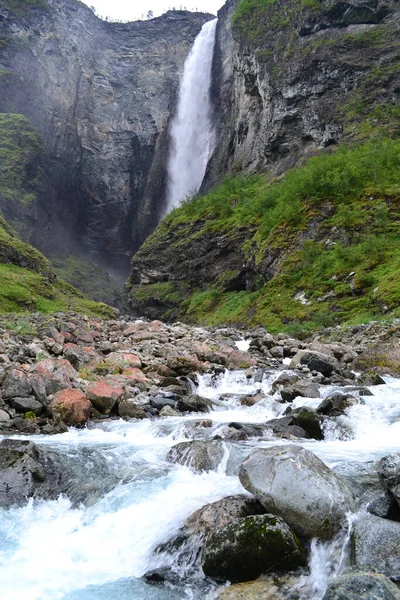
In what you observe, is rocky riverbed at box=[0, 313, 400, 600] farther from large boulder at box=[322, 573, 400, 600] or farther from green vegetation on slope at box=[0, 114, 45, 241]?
green vegetation on slope at box=[0, 114, 45, 241]

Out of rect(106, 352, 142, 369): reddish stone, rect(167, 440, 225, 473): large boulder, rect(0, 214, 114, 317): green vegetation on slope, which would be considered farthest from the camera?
rect(0, 214, 114, 317): green vegetation on slope

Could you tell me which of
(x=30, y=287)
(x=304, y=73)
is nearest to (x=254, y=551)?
(x=30, y=287)

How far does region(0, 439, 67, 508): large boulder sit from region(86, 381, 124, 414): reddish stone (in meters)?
2.98

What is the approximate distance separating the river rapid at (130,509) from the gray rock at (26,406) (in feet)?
3.21

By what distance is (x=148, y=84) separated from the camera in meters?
75.3

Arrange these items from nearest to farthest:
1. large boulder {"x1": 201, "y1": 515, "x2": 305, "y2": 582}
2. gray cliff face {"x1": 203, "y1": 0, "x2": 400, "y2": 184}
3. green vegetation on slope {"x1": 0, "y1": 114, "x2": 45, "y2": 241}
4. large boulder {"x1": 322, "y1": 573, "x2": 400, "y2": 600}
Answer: large boulder {"x1": 322, "y1": 573, "x2": 400, "y2": 600}, large boulder {"x1": 201, "y1": 515, "x2": 305, "y2": 582}, gray cliff face {"x1": 203, "y1": 0, "x2": 400, "y2": 184}, green vegetation on slope {"x1": 0, "y1": 114, "x2": 45, "y2": 241}

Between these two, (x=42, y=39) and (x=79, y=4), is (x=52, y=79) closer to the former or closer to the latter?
(x=42, y=39)

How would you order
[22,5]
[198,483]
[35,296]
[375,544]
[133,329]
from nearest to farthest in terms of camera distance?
1. [375,544]
2. [198,483]
3. [133,329]
4. [35,296]
5. [22,5]

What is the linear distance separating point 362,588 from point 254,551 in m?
1.24

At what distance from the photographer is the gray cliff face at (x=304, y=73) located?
43656 mm

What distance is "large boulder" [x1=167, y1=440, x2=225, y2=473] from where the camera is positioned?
6.44 m

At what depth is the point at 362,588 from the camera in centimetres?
323

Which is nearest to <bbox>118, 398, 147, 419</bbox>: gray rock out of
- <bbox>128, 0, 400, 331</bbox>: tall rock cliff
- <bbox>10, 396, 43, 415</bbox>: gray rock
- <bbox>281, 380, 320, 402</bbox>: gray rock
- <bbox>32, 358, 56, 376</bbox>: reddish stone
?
<bbox>10, 396, 43, 415</bbox>: gray rock

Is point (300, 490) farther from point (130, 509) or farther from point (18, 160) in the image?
point (18, 160)
